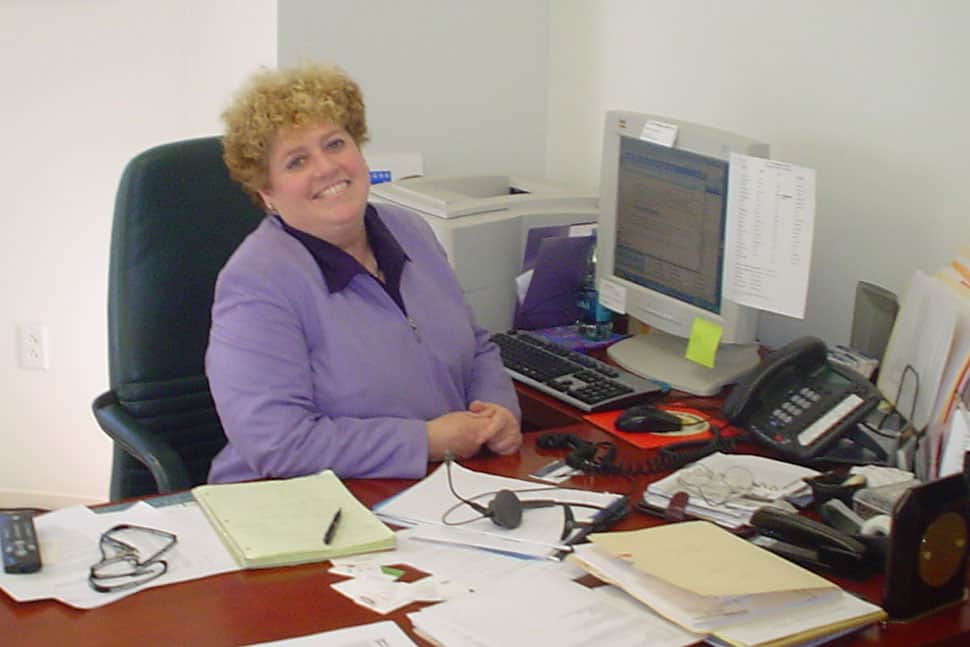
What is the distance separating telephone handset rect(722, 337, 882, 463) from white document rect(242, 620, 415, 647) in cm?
82

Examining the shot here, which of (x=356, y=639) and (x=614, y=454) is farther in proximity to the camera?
(x=614, y=454)

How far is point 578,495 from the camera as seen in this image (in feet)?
5.70

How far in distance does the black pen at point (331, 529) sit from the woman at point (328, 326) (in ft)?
0.79

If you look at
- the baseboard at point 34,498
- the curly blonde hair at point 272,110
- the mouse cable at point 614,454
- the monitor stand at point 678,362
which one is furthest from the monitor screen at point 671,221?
the baseboard at point 34,498

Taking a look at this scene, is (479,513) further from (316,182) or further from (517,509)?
(316,182)

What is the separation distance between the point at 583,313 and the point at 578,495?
984mm

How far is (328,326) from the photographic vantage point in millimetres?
1994

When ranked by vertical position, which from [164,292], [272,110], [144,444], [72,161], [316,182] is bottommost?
[144,444]

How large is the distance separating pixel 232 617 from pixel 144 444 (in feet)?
2.66

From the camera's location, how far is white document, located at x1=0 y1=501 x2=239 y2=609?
56.4 inches

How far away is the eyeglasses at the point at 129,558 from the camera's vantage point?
146 centimetres

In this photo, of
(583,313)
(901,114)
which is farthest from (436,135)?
(901,114)

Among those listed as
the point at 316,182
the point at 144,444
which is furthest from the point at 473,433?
the point at 144,444

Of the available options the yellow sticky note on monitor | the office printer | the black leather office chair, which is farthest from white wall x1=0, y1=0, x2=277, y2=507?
the yellow sticky note on monitor
